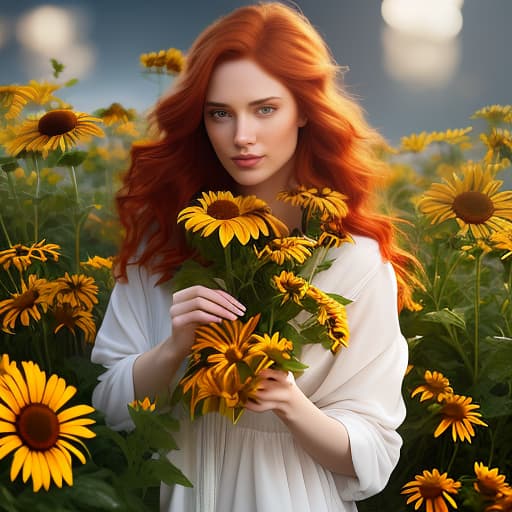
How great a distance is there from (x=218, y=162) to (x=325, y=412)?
0.48 meters

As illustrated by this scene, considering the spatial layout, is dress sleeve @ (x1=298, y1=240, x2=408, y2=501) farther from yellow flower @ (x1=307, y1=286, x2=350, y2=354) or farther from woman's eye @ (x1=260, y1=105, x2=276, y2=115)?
woman's eye @ (x1=260, y1=105, x2=276, y2=115)

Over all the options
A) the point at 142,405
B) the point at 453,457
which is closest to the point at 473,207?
the point at 453,457

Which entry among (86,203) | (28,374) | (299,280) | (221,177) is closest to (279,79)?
(221,177)

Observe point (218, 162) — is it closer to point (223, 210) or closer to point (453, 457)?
point (223, 210)

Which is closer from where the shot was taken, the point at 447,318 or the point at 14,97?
the point at 447,318

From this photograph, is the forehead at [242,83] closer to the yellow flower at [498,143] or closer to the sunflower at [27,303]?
the sunflower at [27,303]

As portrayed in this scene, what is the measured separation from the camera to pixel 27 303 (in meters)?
1.59

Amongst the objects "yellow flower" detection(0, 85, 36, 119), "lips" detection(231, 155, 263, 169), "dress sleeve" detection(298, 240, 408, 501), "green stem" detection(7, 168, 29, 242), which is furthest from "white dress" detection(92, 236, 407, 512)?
"yellow flower" detection(0, 85, 36, 119)

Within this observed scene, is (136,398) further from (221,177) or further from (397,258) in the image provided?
(397,258)

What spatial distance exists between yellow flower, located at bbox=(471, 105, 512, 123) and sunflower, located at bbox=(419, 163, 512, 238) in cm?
74

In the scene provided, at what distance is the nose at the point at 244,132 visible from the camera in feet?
4.64

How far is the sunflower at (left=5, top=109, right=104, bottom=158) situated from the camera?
1.59 metres

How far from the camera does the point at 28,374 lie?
1133 millimetres

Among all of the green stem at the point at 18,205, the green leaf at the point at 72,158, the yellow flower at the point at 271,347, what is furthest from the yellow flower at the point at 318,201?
the green stem at the point at 18,205
